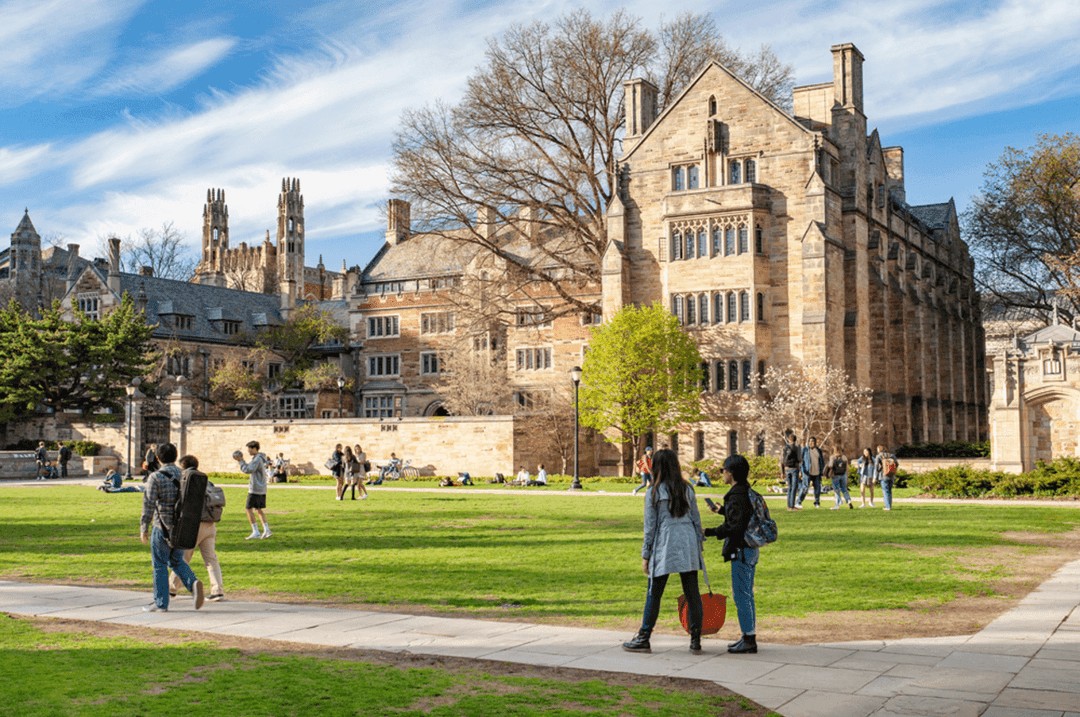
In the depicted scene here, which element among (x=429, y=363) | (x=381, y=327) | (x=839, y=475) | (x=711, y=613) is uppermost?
(x=381, y=327)

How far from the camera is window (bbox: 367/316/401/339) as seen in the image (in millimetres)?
64938

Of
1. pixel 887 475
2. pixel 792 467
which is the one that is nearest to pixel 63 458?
pixel 792 467

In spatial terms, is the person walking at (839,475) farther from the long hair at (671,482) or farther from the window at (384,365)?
the window at (384,365)

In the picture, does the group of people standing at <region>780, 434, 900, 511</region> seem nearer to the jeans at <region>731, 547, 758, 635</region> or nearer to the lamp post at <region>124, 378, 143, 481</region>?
the jeans at <region>731, 547, 758, 635</region>

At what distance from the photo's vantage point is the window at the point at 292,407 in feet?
218

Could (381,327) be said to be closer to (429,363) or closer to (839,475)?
(429,363)

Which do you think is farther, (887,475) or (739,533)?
(887,475)

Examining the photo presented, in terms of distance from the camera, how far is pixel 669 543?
902 cm

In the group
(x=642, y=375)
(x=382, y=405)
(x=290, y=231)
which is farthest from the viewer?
(x=290, y=231)

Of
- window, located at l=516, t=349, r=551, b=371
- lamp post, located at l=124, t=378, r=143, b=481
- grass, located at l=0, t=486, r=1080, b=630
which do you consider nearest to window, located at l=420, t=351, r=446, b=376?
window, located at l=516, t=349, r=551, b=371

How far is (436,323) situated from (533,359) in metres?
9.46

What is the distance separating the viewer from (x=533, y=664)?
8.48m

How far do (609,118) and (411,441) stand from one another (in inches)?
724

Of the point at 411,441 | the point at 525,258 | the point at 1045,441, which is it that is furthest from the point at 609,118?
the point at 1045,441
